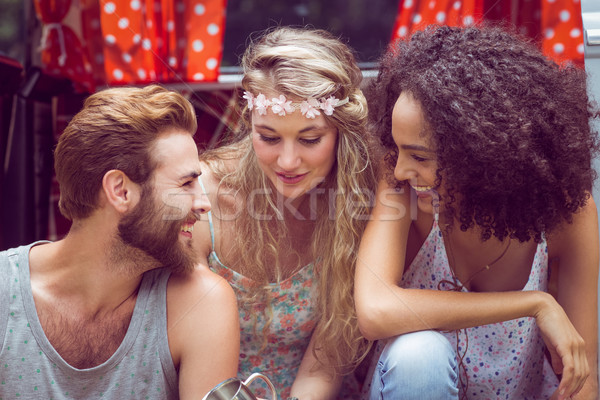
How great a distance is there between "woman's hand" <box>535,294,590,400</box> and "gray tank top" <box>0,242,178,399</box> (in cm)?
115

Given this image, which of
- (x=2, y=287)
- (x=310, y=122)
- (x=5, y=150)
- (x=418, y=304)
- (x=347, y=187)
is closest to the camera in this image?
(x=2, y=287)

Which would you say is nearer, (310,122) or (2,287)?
(2,287)

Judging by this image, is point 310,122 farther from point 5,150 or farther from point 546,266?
point 5,150

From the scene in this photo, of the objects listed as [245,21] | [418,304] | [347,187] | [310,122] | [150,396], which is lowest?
[150,396]

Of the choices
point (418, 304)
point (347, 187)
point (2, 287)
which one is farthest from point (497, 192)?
point (2, 287)

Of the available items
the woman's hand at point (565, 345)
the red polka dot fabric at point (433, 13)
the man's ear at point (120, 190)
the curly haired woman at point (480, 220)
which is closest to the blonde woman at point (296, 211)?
the curly haired woman at point (480, 220)

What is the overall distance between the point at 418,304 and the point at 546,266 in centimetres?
57

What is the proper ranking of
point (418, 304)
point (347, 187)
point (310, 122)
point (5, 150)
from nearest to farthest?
point (418, 304), point (310, 122), point (347, 187), point (5, 150)

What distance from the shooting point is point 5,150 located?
10.3 ft

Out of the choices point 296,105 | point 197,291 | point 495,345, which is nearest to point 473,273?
point 495,345

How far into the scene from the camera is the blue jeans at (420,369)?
1.91 m

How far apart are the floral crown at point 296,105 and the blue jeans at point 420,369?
80 centimetres

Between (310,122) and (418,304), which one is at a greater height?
(310,122)

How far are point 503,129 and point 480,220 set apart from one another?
312 mm
